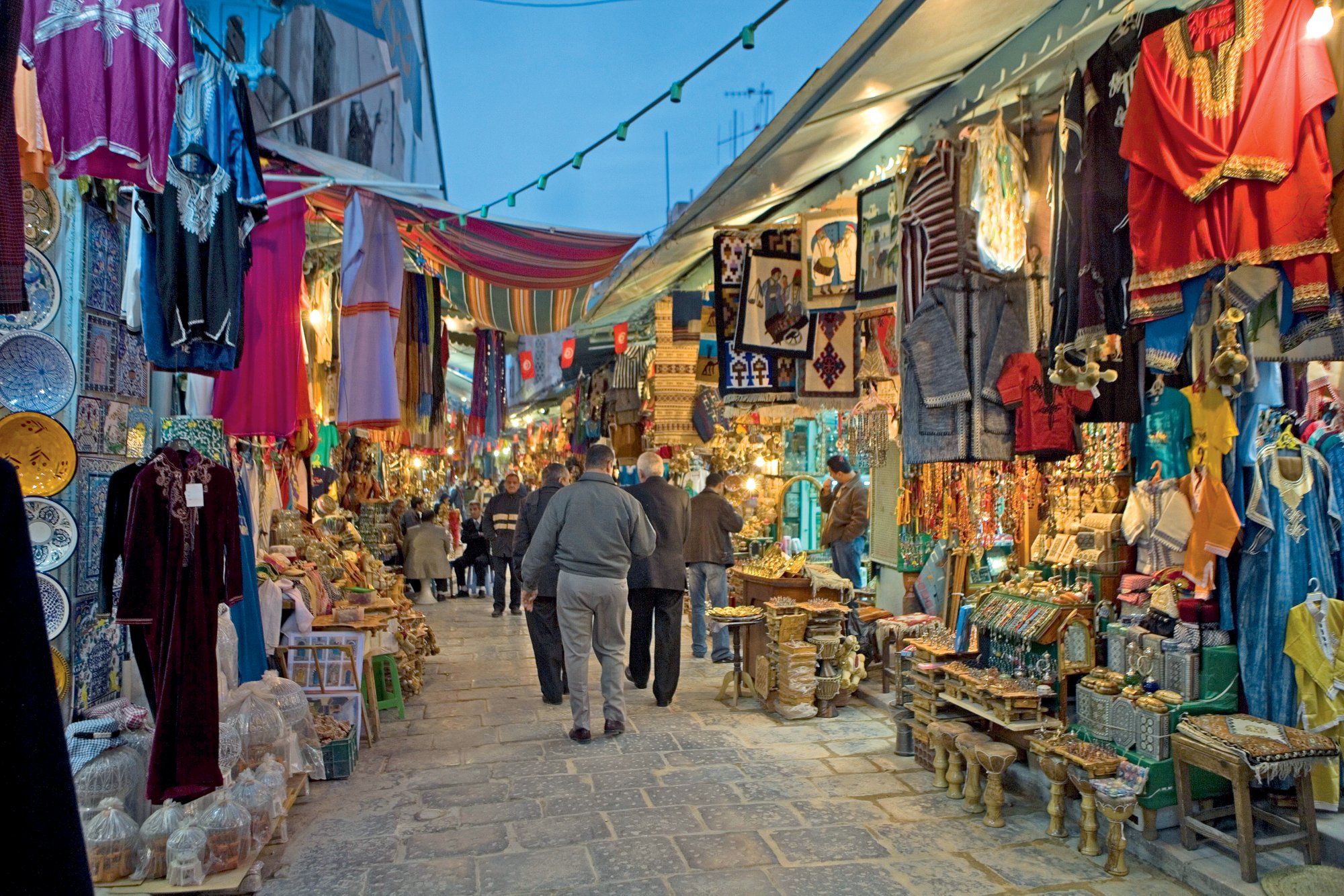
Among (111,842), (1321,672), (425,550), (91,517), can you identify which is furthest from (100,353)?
(425,550)

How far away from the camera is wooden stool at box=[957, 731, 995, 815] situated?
4516 mm

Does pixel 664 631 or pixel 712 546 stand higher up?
pixel 712 546

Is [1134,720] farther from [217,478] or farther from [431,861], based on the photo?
[217,478]

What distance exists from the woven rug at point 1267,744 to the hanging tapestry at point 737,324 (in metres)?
3.46

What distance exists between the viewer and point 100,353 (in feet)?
13.8

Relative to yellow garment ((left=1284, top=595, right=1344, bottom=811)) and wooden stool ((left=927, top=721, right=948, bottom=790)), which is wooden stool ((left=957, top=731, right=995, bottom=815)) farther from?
yellow garment ((left=1284, top=595, right=1344, bottom=811))

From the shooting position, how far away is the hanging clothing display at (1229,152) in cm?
267

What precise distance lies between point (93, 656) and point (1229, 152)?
16.1 feet

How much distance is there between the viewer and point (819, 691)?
251 inches

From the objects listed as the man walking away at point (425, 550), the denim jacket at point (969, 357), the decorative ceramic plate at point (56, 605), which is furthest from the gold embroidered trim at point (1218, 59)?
the man walking away at point (425, 550)

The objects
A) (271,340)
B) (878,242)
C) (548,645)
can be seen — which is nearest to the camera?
(878,242)

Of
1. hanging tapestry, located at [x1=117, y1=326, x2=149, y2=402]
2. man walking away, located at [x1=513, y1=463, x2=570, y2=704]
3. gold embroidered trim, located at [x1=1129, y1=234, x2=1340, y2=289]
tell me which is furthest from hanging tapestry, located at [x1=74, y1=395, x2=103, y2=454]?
gold embroidered trim, located at [x1=1129, y1=234, x2=1340, y2=289]

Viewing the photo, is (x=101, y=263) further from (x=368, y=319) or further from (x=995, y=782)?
(x=995, y=782)

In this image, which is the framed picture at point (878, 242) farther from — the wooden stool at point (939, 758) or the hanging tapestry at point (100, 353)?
the hanging tapestry at point (100, 353)
